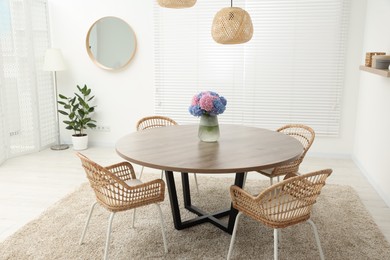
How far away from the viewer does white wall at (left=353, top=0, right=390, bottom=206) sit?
11.9ft

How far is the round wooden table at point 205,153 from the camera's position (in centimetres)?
228

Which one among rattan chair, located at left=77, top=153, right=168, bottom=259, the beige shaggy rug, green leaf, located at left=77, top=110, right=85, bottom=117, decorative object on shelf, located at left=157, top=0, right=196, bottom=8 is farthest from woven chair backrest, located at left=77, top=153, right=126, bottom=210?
green leaf, located at left=77, top=110, right=85, bottom=117

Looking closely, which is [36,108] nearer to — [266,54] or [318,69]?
[266,54]

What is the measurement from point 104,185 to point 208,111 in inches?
35.3

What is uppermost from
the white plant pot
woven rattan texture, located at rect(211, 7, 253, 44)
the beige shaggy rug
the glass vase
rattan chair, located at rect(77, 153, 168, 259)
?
woven rattan texture, located at rect(211, 7, 253, 44)

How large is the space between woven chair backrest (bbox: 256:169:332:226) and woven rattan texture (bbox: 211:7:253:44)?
1127mm

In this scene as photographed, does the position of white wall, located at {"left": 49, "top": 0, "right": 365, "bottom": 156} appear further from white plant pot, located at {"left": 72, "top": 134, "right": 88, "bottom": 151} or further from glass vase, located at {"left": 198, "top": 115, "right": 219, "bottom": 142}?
glass vase, located at {"left": 198, "top": 115, "right": 219, "bottom": 142}

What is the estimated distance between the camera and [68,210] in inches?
128

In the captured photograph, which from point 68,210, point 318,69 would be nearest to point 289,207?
point 68,210

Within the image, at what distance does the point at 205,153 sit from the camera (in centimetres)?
252

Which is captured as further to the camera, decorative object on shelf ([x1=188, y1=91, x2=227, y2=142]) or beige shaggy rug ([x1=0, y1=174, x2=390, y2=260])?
decorative object on shelf ([x1=188, y1=91, x2=227, y2=142])

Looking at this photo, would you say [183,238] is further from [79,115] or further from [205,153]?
[79,115]

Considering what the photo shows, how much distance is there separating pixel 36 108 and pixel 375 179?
4.26 meters

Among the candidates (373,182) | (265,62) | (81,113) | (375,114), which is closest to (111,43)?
(81,113)
